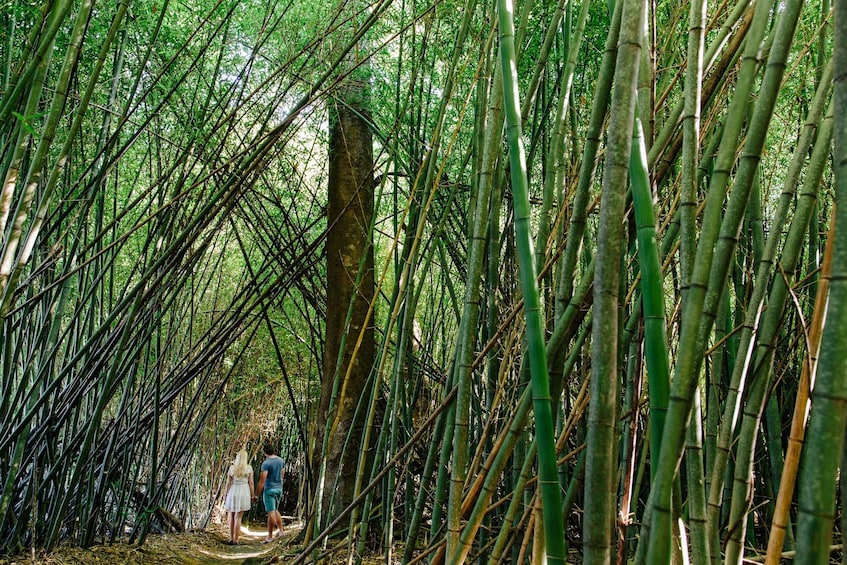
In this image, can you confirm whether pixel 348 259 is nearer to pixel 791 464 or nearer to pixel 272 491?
pixel 791 464

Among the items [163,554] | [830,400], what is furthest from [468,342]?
[163,554]

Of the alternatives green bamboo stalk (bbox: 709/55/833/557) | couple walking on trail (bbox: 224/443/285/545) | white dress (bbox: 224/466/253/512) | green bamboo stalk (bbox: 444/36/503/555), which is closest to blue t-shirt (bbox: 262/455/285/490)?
couple walking on trail (bbox: 224/443/285/545)

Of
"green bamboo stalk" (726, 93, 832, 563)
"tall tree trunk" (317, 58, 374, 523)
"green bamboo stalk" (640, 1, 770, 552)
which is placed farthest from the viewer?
"tall tree trunk" (317, 58, 374, 523)

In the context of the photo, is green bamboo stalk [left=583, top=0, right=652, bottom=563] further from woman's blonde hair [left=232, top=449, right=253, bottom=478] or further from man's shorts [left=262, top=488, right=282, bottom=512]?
woman's blonde hair [left=232, top=449, right=253, bottom=478]

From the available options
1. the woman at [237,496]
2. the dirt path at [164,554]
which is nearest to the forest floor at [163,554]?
the dirt path at [164,554]

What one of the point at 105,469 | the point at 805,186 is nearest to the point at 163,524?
the point at 105,469

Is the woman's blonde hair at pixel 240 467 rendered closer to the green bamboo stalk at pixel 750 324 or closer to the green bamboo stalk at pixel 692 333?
the green bamboo stalk at pixel 750 324

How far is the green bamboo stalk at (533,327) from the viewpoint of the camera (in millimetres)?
839

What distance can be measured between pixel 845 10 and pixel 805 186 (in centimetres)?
59

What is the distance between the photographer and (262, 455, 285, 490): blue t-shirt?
6.11 metres

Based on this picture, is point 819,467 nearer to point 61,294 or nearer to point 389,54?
point 61,294

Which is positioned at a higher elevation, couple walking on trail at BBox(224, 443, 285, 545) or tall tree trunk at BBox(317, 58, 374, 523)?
tall tree trunk at BBox(317, 58, 374, 523)

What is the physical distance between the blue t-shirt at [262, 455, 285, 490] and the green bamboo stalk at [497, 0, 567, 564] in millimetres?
5561

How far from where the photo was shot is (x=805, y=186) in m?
1.06
